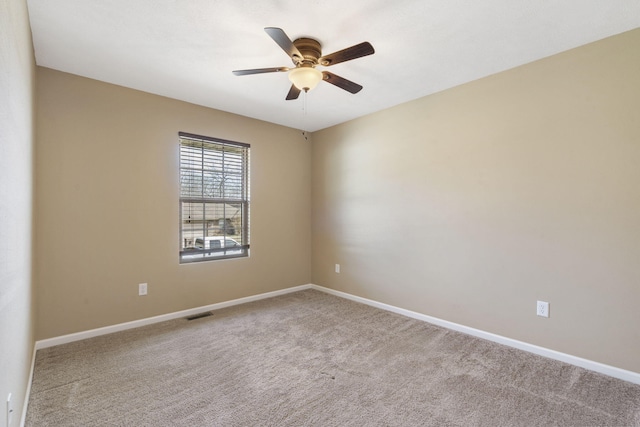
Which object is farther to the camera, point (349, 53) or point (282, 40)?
point (349, 53)

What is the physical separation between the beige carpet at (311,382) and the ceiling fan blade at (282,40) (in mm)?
2260

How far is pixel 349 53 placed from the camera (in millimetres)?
1950

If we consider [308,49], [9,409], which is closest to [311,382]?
[9,409]

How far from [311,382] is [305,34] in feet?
8.33

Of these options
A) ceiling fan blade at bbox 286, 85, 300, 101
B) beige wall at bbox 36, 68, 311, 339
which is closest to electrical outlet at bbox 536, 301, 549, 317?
ceiling fan blade at bbox 286, 85, 300, 101

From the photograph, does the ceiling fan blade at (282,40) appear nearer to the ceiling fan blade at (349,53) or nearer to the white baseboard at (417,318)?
the ceiling fan blade at (349,53)

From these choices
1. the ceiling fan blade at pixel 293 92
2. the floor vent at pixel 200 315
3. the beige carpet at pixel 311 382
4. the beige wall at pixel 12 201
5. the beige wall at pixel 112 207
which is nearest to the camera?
the beige wall at pixel 12 201

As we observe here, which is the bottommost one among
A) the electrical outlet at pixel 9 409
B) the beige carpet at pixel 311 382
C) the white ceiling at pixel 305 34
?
the beige carpet at pixel 311 382

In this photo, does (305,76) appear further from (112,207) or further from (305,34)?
(112,207)

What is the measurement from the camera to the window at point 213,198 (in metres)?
3.54

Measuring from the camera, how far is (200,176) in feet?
12.0

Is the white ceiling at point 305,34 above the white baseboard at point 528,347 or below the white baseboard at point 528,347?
above

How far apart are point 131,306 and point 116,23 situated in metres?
2.59

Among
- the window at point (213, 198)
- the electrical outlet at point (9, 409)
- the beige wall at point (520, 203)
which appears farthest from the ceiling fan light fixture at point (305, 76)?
the electrical outlet at point (9, 409)
